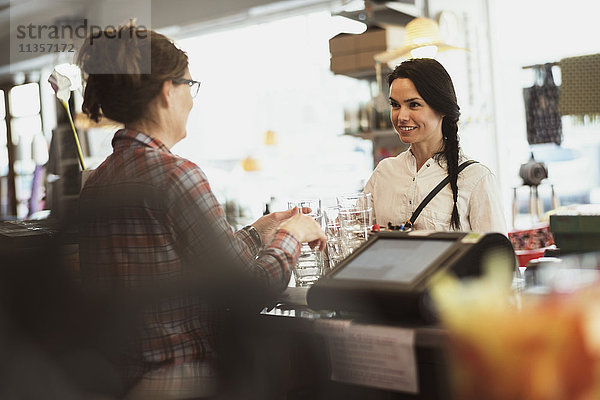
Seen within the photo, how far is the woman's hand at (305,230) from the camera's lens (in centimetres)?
156

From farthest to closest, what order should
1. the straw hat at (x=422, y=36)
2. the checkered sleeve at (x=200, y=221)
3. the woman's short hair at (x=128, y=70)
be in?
the straw hat at (x=422, y=36), the woman's short hair at (x=128, y=70), the checkered sleeve at (x=200, y=221)

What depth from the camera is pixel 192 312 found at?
144 cm

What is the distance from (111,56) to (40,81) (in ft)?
28.8

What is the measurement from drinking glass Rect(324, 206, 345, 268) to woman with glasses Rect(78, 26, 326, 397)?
28 centimetres

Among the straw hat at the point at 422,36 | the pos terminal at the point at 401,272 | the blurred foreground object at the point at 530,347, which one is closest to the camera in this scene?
the blurred foreground object at the point at 530,347

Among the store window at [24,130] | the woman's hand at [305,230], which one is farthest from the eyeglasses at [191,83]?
the store window at [24,130]

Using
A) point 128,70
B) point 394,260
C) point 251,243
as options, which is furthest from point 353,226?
point 128,70

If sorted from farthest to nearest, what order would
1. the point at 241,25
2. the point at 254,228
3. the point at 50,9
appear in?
the point at 241,25
the point at 50,9
the point at 254,228

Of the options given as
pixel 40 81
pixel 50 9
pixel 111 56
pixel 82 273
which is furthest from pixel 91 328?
pixel 40 81

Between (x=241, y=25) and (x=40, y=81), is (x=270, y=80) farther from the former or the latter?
(x=40, y=81)

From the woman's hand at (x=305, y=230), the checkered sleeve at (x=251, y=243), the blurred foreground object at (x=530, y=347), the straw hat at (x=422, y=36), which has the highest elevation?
the straw hat at (x=422, y=36)

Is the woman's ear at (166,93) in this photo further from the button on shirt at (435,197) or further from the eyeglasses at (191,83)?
the button on shirt at (435,197)

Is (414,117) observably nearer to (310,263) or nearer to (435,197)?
(435,197)

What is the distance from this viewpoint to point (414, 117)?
249cm
